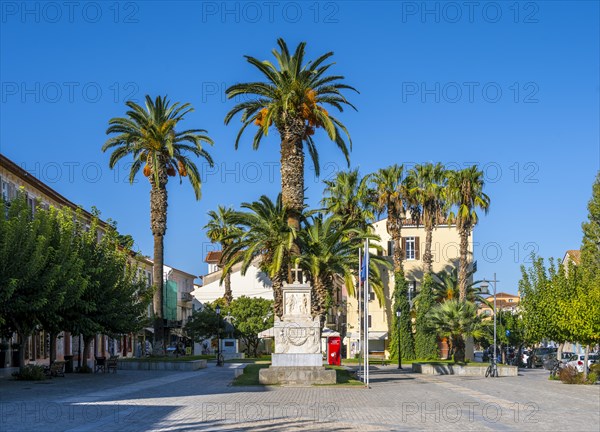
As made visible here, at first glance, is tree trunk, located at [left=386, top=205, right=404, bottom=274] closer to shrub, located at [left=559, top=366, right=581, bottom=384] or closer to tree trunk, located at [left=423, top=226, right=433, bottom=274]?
tree trunk, located at [left=423, top=226, right=433, bottom=274]

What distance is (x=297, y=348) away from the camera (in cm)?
3297

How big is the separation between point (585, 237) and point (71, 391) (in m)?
50.3

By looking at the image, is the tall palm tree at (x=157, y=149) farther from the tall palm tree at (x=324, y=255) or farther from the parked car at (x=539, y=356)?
the parked car at (x=539, y=356)

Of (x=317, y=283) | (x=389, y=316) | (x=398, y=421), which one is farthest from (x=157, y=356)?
(x=398, y=421)

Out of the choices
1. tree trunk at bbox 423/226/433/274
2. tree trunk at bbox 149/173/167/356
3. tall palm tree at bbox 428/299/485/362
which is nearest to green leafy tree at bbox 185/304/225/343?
tree trunk at bbox 423/226/433/274

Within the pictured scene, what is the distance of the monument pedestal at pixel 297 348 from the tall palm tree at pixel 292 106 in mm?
6217

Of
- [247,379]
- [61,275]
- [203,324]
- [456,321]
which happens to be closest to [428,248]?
[456,321]

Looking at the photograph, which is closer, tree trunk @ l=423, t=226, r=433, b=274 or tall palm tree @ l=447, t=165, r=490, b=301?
tall palm tree @ l=447, t=165, r=490, b=301

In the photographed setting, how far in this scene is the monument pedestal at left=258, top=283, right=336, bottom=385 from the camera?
32.2 metres

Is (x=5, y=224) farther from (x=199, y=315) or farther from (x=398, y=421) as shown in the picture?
(x=199, y=315)

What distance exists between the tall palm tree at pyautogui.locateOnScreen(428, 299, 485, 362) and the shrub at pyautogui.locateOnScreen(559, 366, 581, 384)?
7119 mm

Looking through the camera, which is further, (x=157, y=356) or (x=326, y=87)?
(x=157, y=356)

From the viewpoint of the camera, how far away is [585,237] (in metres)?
68.3

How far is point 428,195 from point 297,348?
35372 mm
